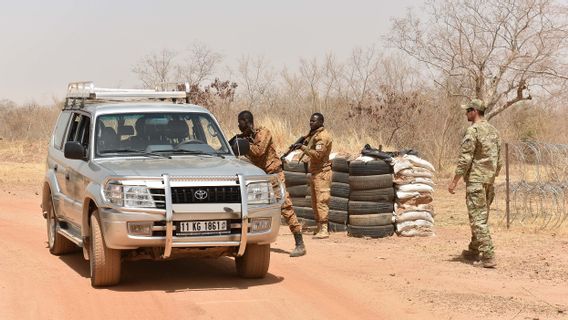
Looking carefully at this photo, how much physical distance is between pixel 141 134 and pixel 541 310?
4681 mm

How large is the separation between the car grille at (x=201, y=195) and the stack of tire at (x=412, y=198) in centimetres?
483

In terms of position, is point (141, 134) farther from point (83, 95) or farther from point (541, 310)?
point (541, 310)

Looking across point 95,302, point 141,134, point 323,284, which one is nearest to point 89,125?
point 141,134

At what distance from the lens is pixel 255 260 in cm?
913

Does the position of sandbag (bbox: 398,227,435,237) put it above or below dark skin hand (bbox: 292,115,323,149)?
below

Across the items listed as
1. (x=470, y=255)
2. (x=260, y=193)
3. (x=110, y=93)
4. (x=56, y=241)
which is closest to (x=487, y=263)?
(x=470, y=255)

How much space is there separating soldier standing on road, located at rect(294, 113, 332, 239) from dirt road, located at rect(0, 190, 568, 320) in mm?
566

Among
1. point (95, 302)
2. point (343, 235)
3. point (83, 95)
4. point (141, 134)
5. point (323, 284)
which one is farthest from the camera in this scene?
point (343, 235)

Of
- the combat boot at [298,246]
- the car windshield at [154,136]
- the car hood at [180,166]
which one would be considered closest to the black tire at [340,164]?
the combat boot at [298,246]

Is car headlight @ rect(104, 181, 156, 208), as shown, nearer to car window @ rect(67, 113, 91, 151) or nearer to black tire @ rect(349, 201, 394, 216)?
car window @ rect(67, 113, 91, 151)

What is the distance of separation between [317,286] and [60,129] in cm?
440

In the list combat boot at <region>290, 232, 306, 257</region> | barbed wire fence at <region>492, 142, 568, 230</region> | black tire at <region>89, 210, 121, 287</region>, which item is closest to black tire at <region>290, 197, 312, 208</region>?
combat boot at <region>290, 232, 306, 257</region>

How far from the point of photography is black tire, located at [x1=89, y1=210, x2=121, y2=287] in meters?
8.51

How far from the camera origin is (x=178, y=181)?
8.34 metres
